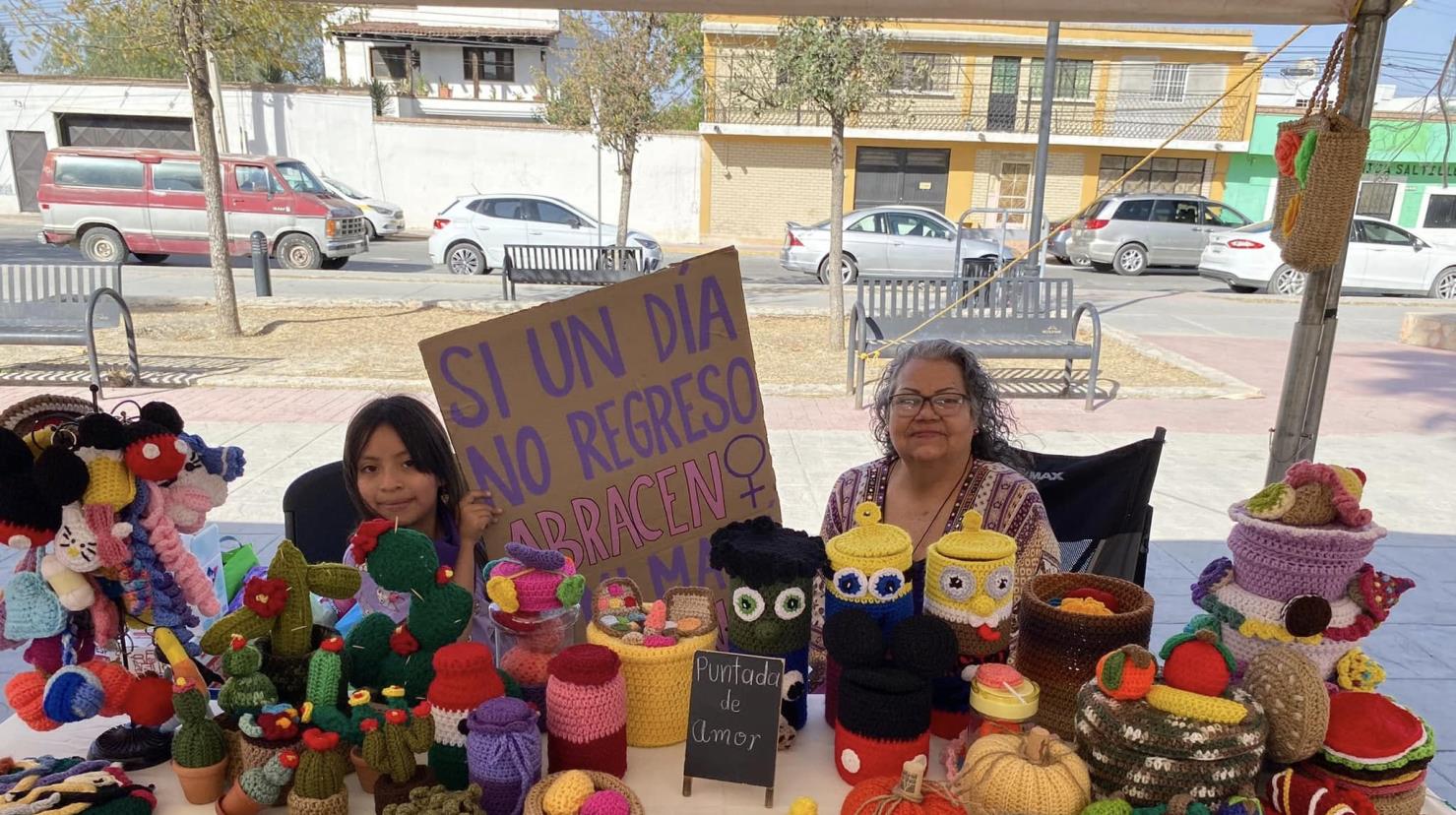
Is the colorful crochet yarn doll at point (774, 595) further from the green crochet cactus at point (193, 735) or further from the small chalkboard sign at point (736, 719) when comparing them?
the green crochet cactus at point (193, 735)

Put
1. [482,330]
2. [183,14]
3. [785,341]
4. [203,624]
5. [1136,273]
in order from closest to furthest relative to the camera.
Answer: [482,330]
[203,624]
[183,14]
[785,341]
[1136,273]

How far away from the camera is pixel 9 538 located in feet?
4.09

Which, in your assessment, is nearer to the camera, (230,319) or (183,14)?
(183,14)

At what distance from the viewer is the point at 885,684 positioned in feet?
4.24

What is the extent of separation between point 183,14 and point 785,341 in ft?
19.4

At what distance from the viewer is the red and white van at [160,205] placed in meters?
12.6

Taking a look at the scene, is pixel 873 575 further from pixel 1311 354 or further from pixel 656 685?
pixel 1311 354

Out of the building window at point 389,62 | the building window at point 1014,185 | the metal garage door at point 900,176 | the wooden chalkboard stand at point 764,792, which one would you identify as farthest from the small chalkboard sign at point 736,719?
the building window at point 389,62

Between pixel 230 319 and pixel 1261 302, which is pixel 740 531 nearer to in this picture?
pixel 230 319

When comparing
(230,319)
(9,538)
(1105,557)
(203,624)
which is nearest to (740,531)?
(9,538)

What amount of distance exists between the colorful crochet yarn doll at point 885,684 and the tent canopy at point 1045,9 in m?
1.32

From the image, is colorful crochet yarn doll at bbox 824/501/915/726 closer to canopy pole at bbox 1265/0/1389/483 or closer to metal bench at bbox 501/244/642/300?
canopy pole at bbox 1265/0/1389/483

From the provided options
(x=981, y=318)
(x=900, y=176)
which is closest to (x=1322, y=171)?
(x=981, y=318)

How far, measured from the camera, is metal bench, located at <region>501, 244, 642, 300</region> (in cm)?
1016
